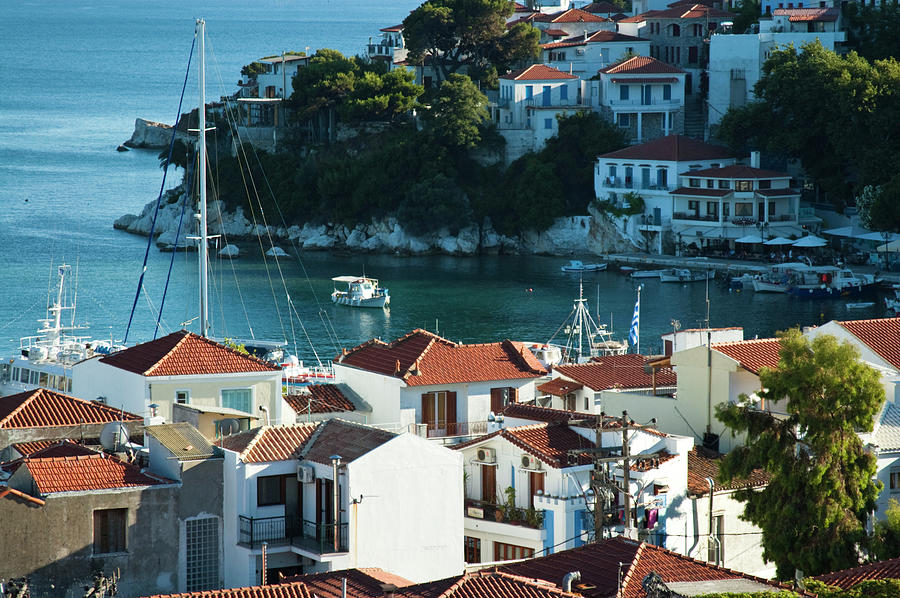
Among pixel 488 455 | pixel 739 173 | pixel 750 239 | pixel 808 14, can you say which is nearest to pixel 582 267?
pixel 750 239

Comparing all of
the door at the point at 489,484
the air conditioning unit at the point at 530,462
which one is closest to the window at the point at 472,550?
the door at the point at 489,484

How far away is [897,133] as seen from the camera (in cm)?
7856

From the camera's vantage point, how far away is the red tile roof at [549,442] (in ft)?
86.7

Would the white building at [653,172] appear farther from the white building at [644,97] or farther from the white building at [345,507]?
the white building at [345,507]

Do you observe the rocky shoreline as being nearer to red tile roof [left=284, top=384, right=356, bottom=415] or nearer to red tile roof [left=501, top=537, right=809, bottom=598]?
red tile roof [left=284, top=384, right=356, bottom=415]

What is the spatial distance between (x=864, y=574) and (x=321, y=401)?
503 inches

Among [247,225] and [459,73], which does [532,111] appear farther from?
[247,225]

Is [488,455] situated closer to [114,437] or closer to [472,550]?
[472,550]

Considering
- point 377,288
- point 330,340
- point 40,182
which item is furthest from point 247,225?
point 40,182

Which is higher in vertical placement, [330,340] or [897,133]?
[897,133]

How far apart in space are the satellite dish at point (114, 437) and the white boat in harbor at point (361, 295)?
46.3 m

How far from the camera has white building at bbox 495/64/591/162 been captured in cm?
8975

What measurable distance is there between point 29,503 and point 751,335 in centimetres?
4234

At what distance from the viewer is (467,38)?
9331 centimetres
